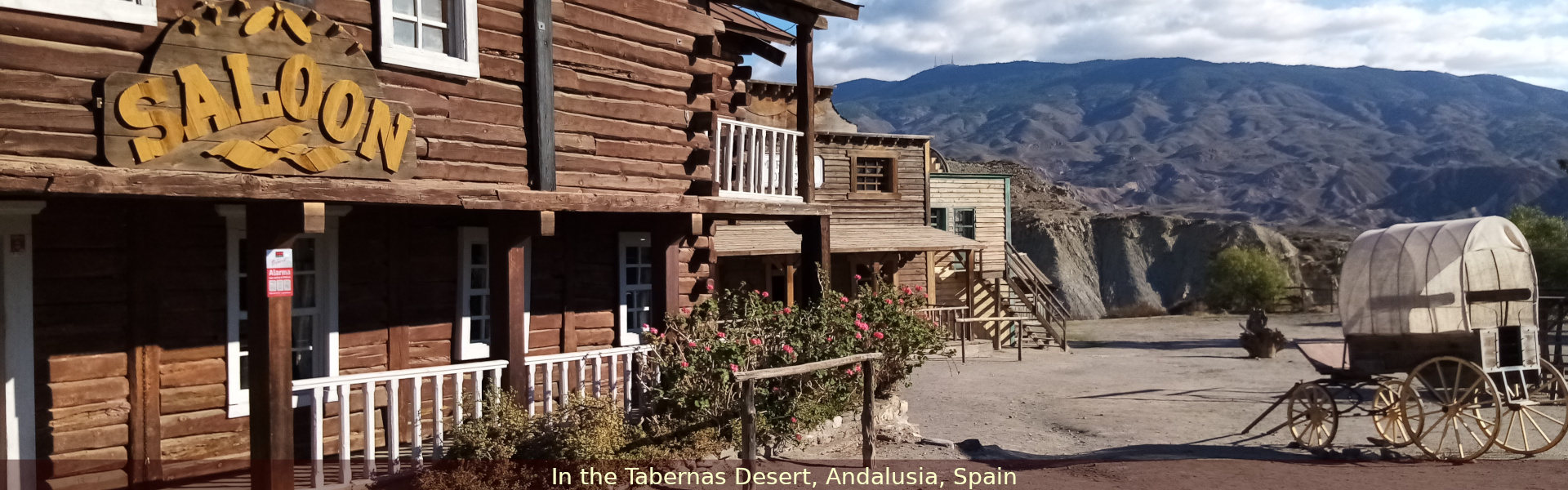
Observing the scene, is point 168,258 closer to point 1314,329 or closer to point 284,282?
point 284,282

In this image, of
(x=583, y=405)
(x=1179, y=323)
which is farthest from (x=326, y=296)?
(x=1179, y=323)

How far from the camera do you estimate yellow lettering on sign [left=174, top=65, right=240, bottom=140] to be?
253 inches

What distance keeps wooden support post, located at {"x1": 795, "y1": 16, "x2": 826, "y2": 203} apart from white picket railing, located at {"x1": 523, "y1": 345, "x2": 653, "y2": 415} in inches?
106

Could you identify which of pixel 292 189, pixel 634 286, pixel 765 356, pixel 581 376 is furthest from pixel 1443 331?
pixel 292 189

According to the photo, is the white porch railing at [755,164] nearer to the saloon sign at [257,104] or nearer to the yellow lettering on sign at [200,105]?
the saloon sign at [257,104]

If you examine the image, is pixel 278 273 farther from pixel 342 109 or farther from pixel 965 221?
pixel 965 221

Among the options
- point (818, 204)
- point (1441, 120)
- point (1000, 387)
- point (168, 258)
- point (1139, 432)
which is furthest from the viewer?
point (1441, 120)

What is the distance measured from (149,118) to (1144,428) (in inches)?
444

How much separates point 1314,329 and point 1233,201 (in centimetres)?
10258

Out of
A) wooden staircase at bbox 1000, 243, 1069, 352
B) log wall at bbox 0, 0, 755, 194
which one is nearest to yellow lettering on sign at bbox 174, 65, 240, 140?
log wall at bbox 0, 0, 755, 194

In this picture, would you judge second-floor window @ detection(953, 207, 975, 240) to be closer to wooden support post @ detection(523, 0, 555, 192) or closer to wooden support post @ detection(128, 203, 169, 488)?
wooden support post @ detection(523, 0, 555, 192)

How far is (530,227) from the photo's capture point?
8.38 meters

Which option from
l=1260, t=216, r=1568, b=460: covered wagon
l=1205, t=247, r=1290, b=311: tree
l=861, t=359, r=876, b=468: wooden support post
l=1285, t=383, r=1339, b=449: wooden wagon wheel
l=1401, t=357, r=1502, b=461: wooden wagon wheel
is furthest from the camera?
l=1205, t=247, r=1290, b=311: tree

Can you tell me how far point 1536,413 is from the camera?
11.2 metres
